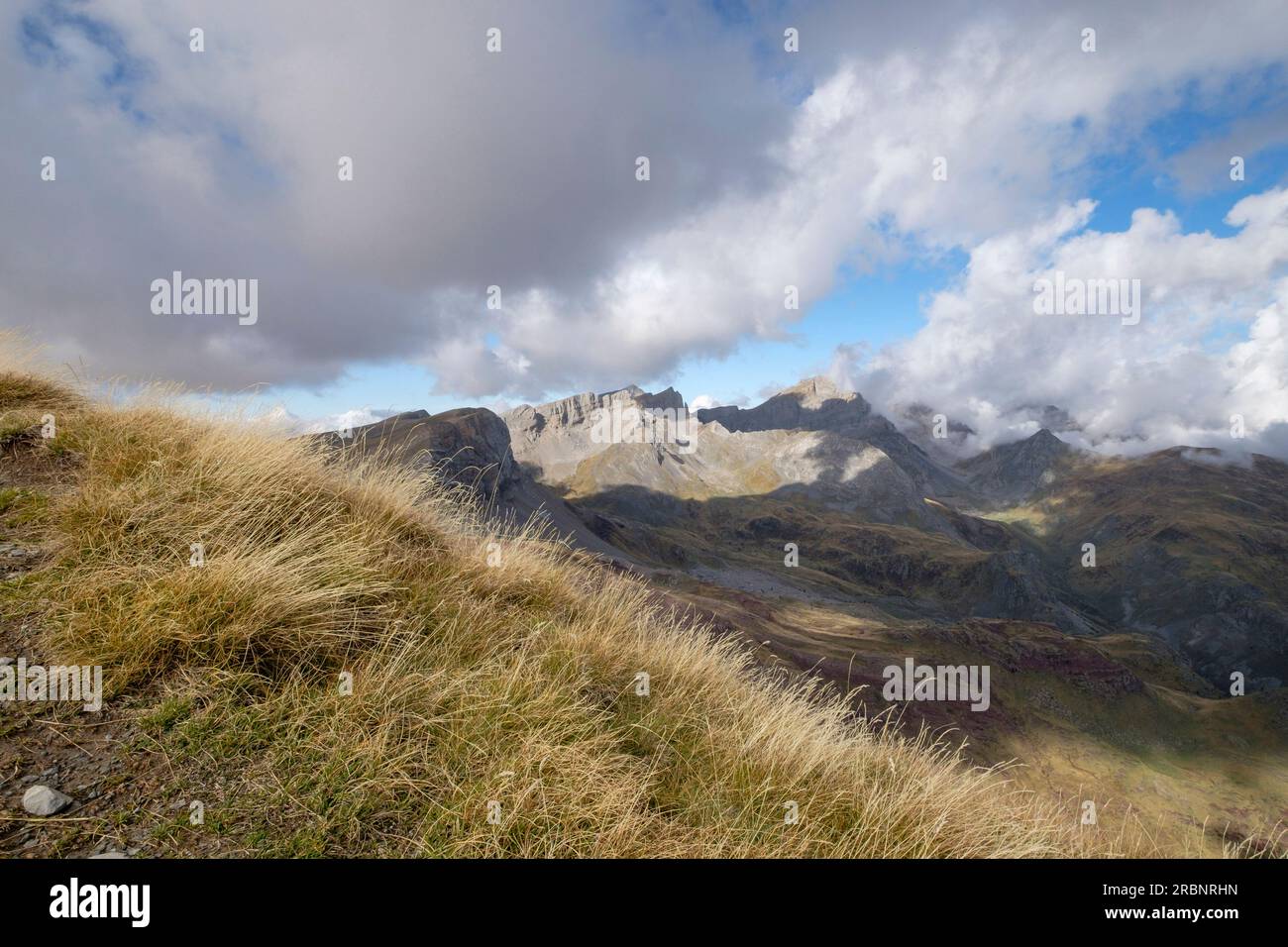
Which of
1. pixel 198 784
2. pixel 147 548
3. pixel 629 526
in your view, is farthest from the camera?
pixel 629 526

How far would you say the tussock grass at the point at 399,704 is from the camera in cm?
320

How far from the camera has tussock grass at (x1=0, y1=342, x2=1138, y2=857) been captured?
10.5 feet

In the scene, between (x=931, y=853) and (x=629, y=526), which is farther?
(x=629, y=526)

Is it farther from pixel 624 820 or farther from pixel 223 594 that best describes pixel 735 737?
pixel 223 594

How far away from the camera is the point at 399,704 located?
390cm

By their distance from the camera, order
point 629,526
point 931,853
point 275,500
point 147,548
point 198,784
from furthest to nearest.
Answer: point 629,526 < point 275,500 < point 147,548 < point 931,853 < point 198,784

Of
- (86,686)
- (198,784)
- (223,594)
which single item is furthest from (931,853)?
(86,686)

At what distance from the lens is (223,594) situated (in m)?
3.99

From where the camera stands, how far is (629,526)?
17800 centimetres

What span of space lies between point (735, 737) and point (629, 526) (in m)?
174

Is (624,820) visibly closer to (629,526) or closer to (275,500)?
(275,500)

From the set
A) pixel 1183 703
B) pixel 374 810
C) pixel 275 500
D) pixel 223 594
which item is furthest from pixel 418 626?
pixel 1183 703
